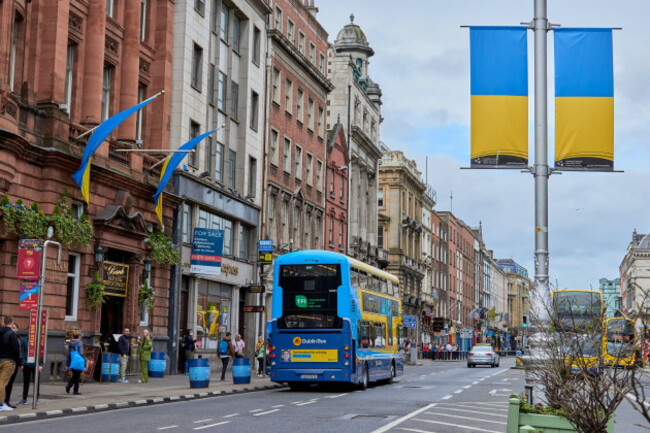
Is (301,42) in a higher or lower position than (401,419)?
higher

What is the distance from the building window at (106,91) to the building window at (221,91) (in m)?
9.85

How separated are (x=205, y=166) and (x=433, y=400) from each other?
18885 millimetres

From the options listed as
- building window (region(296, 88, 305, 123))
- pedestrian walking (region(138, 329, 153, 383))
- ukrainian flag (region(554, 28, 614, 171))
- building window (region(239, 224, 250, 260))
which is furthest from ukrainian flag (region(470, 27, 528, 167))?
building window (region(296, 88, 305, 123))

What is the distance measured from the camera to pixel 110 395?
78.2 feet

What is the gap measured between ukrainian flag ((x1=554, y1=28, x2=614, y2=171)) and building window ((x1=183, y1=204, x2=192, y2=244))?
2623cm

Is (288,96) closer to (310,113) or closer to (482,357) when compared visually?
(310,113)

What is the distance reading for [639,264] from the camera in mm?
158625

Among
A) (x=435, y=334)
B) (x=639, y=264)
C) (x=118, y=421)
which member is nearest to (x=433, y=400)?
(x=118, y=421)

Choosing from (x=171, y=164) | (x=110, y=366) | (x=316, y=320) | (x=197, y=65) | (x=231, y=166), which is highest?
(x=197, y=65)

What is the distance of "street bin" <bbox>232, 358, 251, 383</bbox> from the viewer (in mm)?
31178

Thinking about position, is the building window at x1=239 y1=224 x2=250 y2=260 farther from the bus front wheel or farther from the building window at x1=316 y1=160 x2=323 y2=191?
the bus front wheel

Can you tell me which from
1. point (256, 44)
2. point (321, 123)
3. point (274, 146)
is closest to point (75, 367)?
point (256, 44)

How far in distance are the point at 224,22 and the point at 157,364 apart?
17541 mm

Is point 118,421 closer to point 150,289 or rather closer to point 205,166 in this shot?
point 150,289
